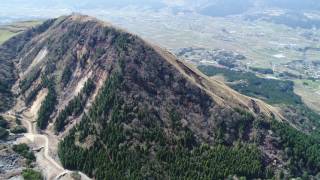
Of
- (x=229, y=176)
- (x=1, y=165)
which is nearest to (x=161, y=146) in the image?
(x=229, y=176)

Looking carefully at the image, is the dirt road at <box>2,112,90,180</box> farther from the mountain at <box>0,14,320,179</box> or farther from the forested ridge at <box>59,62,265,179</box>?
the forested ridge at <box>59,62,265,179</box>

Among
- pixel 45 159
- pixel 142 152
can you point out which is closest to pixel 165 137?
pixel 142 152

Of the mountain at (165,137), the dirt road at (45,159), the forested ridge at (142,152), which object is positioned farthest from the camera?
the mountain at (165,137)

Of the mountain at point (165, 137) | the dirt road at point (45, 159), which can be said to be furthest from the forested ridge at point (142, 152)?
the dirt road at point (45, 159)

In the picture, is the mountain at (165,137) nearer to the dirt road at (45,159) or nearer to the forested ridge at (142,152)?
the forested ridge at (142,152)

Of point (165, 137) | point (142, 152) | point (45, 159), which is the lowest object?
point (45, 159)

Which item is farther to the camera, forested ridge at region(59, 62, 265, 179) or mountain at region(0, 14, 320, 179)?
mountain at region(0, 14, 320, 179)

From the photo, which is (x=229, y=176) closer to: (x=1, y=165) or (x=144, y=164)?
(x=144, y=164)

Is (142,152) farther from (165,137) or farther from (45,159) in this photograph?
(45,159)

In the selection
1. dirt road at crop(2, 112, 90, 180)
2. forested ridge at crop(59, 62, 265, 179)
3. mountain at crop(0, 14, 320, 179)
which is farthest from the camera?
mountain at crop(0, 14, 320, 179)

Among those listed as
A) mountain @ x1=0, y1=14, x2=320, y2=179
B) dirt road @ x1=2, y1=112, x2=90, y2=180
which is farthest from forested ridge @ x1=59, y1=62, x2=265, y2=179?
dirt road @ x1=2, y1=112, x2=90, y2=180

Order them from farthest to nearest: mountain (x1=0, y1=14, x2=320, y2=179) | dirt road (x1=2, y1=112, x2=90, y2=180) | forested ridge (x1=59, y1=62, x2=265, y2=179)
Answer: mountain (x1=0, y1=14, x2=320, y2=179), forested ridge (x1=59, y1=62, x2=265, y2=179), dirt road (x1=2, y1=112, x2=90, y2=180)
